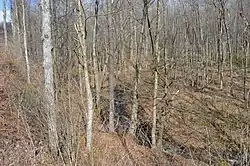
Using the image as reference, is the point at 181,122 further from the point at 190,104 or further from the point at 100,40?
the point at 100,40

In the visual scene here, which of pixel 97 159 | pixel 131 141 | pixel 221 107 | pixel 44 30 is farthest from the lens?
pixel 221 107

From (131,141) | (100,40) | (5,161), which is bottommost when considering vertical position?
(131,141)

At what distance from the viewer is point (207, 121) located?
68.8 ft

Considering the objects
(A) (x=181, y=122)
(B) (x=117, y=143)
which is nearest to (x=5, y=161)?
(B) (x=117, y=143)

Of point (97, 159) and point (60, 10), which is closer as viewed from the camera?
point (97, 159)

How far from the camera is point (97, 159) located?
832 centimetres

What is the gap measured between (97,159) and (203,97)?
18559 millimetres

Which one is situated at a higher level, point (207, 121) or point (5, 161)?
point (5, 161)

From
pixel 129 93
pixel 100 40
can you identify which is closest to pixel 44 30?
pixel 129 93

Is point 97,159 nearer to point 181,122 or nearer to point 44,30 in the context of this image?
point 44,30

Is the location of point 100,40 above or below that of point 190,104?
above

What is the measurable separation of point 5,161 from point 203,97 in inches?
756

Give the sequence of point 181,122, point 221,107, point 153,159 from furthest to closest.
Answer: point 221,107
point 181,122
point 153,159

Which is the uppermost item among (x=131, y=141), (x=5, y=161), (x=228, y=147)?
(x=5, y=161)
